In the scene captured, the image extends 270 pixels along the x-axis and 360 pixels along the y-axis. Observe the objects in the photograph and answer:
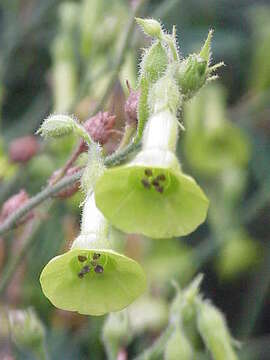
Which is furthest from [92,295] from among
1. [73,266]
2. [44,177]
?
[44,177]

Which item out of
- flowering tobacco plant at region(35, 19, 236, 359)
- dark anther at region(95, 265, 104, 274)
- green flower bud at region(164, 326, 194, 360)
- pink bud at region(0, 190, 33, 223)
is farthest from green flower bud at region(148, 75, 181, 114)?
green flower bud at region(164, 326, 194, 360)

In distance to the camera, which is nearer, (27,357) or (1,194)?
(1,194)

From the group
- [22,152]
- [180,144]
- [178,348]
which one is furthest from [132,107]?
[180,144]

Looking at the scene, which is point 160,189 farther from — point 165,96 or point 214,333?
point 214,333

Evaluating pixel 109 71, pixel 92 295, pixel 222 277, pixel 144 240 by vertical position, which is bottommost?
pixel 222 277

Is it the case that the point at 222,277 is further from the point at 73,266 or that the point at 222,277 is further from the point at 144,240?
the point at 73,266

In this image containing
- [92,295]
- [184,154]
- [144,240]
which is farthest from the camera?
[184,154]

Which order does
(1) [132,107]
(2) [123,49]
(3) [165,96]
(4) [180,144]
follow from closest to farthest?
1. (3) [165,96]
2. (1) [132,107]
3. (2) [123,49]
4. (4) [180,144]
